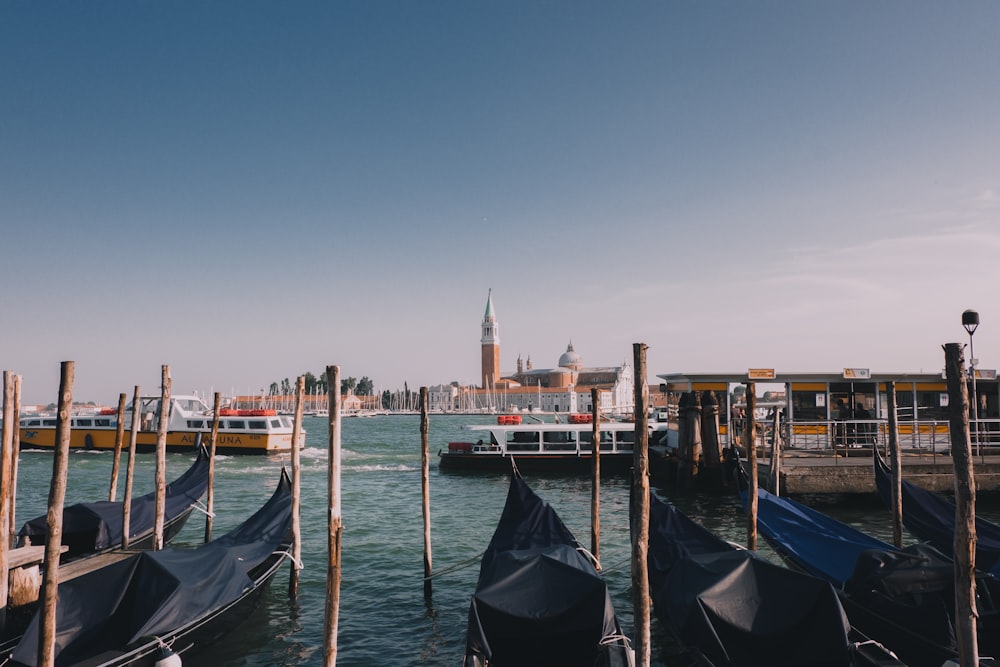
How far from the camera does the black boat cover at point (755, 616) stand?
21.6 feet

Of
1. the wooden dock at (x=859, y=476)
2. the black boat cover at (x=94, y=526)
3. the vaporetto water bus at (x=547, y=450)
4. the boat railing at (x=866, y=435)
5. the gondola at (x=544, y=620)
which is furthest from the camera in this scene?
the vaporetto water bus at (x=547, y=450)

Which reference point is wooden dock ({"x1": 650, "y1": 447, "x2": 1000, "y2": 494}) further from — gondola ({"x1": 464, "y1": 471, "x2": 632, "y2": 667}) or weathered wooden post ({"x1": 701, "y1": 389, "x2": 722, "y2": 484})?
gondola ({"x1": 464, "y1": 471, "x2": 632, "y2": 667})

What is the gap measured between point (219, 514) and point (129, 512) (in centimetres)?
779

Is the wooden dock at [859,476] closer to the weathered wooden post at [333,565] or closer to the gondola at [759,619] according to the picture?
the gondola at [759,619]

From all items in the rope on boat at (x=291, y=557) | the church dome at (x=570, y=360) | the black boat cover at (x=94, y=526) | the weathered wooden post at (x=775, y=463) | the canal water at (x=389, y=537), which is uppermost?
the church dome at (x=570, y=360)

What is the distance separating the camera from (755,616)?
6832 mm

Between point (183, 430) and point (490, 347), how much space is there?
104587mm

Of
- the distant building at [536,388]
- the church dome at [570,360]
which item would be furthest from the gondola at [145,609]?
the church dome at [570,360]

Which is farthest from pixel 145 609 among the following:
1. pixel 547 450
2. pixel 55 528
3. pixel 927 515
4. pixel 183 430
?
pixel 183 430

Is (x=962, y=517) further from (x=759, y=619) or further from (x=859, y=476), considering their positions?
(x=859, y=476)

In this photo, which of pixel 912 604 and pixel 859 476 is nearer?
pixel 912 604

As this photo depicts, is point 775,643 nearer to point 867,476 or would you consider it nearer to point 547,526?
point 547,526

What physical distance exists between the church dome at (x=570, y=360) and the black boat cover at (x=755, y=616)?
151m

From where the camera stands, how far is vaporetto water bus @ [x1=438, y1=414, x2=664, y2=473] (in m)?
28.1
